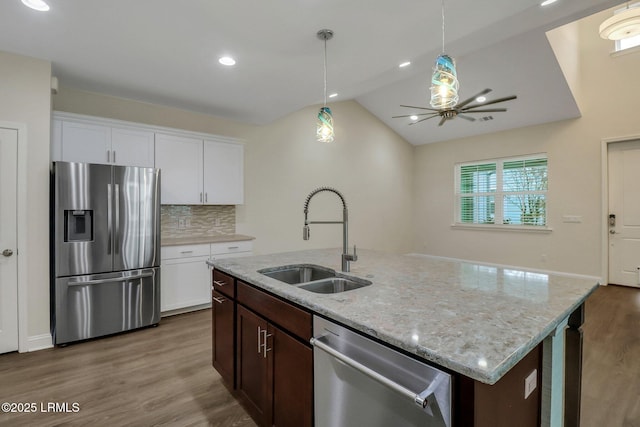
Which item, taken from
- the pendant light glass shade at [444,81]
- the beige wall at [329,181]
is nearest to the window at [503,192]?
the beige wall at [329,181]

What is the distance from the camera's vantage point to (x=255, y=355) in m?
1.76

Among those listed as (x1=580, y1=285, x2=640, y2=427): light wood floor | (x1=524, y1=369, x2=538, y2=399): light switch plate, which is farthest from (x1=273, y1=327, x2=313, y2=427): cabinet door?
(x1=580, y1=285, x2=640, y2=427): light wood floor

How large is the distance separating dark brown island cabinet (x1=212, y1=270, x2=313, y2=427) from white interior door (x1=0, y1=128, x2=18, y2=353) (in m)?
2.04

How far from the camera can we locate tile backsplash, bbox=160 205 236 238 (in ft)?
13.5

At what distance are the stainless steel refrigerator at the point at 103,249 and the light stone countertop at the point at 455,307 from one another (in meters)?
1.73

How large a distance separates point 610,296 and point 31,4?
7037 millimetres

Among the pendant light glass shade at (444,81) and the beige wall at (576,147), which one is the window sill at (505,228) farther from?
the pendant light glass shade at (444,81)

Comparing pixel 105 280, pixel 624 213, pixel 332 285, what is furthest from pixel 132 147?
pixel 624 213

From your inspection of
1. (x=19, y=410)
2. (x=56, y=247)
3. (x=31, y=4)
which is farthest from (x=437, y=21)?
(x=19, y=410)

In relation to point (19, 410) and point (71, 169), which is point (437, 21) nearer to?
point (71, 169)

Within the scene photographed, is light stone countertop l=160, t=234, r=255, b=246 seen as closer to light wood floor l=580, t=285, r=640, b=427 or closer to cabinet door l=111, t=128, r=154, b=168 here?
cabinet door l=111, t=128, r=154, b=168

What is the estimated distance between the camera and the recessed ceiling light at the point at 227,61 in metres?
2.84

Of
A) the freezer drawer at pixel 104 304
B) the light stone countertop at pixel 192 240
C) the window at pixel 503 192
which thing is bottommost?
the freezer drawer at pixel 104 304

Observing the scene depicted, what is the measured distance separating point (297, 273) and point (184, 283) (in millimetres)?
2197
